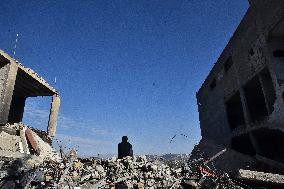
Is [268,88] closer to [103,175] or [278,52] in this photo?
[278,52]

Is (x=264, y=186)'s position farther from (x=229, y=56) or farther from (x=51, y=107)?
(x=51, y=107)

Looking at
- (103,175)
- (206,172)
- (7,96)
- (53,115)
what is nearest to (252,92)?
(206,172)

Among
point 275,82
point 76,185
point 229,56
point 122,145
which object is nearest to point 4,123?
point 122,145

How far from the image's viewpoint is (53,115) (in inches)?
583

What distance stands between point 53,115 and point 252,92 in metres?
10.6

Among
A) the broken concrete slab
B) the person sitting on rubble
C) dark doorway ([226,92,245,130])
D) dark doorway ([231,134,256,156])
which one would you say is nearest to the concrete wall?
dark doorway ([226,92,245,130])

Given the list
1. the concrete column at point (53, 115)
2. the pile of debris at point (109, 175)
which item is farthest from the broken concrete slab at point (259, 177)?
the concrete column at point (53, 115)

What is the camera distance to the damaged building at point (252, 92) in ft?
32.9

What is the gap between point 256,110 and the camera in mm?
13922

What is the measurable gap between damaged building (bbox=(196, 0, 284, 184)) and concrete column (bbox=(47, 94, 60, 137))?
7.96 metres

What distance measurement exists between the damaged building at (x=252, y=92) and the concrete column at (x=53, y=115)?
7.96 metres

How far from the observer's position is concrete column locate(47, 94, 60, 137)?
14541mm

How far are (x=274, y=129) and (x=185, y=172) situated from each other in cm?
544

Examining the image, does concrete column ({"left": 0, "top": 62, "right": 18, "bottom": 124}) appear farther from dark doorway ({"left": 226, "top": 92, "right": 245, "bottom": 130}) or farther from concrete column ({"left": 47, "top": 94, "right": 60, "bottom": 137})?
dark doorway ({"left": 226, "top": 92, "right": 245, "bottom": 130})
